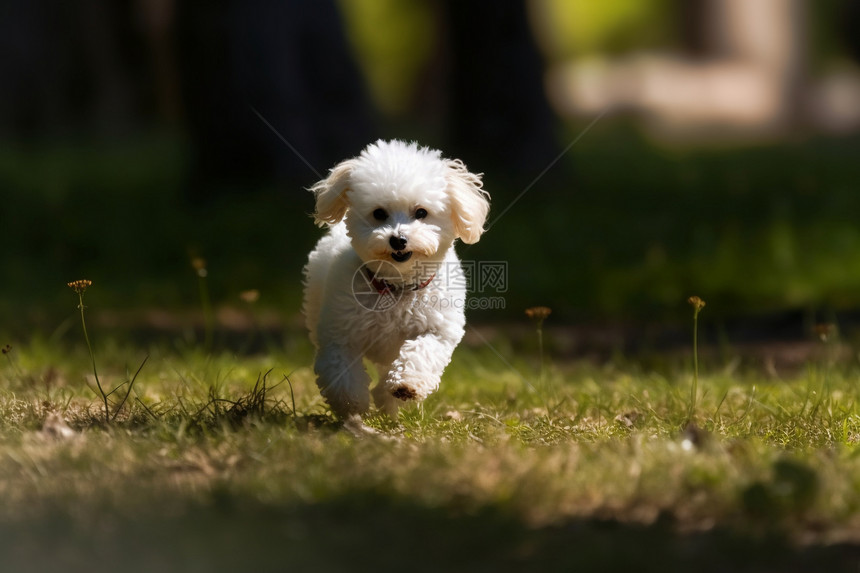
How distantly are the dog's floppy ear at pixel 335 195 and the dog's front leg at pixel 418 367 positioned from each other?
0.63 m

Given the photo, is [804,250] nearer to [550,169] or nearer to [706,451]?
[550,169]

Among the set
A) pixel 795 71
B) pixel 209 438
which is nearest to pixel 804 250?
pixel 209 438

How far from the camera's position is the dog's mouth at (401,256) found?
419 cm

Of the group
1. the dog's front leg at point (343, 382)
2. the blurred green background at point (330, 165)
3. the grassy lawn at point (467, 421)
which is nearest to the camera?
the grassy lawn at point (467, 421)

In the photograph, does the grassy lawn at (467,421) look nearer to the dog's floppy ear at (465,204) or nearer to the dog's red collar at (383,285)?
the dog's red collar at (383,285)

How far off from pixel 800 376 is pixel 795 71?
2227 centimetres

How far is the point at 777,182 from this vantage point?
11.8m

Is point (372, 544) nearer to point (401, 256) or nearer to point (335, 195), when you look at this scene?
point (401, 256)

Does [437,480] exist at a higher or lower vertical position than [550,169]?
lower

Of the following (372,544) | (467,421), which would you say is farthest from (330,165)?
(372,544)

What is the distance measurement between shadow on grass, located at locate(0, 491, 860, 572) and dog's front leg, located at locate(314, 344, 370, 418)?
1116mm

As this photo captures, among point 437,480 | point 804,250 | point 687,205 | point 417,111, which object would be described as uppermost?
point 417,111

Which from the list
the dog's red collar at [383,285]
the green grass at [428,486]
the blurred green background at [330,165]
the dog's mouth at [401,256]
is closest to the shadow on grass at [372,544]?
the green grass at [428,486]

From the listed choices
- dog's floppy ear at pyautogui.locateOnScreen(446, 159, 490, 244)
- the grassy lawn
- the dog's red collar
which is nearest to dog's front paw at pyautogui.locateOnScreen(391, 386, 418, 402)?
the grassy lawn
